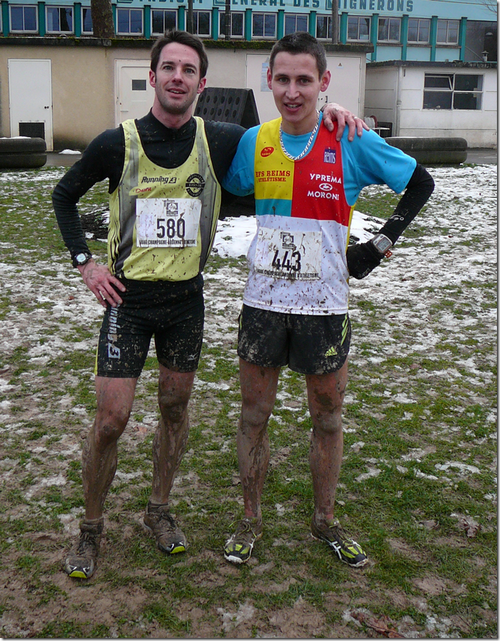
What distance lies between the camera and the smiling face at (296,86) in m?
2.84

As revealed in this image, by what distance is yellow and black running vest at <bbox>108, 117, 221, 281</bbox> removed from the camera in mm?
2912

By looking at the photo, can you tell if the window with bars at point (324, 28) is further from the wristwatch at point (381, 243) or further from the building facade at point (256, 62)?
the wristwatch at point (381, 243)

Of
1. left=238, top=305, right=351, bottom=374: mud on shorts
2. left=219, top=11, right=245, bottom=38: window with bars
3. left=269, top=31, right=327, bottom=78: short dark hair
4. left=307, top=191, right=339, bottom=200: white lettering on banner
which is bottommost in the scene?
left=238, top=305, right=351, bottom=374: mud on shorts

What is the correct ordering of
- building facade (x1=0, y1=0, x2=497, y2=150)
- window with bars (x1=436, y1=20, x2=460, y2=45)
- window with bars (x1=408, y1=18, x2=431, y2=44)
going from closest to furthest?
building facade (x1=0, y1=0, x2=497, y2=150) → window with bars (x1=408, y1=18, x2=431, y2=44) → window with bars (x1=436, y1=20, x2=460, y2=45)

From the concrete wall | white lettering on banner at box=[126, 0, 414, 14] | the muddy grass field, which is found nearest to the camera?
the muddy grass field

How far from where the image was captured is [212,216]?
309cm

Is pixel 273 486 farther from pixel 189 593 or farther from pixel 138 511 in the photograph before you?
pixel 189 593

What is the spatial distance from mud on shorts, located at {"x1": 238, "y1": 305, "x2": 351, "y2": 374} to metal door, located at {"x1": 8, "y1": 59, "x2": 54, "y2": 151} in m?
21.3

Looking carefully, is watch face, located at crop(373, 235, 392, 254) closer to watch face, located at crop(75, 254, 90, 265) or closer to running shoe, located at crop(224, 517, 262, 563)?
watch face, located at crop(75, 254, 90, 265)

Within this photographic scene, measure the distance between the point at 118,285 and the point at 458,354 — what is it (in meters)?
3.67

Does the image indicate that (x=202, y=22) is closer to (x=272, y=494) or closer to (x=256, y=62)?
(x=256, y=62)

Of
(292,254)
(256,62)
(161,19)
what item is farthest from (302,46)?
(161,19)

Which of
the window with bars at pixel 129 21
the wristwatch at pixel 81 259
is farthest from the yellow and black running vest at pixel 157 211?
the window with bars at pixel 129 21

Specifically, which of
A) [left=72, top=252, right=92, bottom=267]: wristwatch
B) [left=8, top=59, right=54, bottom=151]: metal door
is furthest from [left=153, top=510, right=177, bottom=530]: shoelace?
[left=8, top=59, right=54, bottom=151]: metal door
